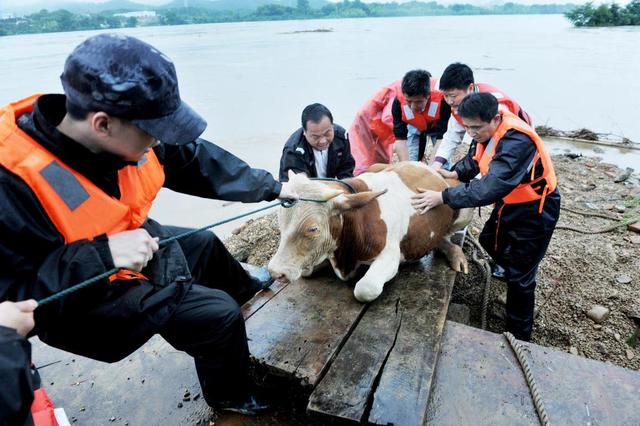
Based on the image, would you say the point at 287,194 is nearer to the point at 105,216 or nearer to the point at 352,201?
the point at 352,201

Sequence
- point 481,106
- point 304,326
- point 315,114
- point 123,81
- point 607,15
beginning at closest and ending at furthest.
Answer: point 123,81 → point 304,326 → point 481,106 → point 315,114 → point 607,15

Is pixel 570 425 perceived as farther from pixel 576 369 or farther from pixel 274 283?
pixel 274 283

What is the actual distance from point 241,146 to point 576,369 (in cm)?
927

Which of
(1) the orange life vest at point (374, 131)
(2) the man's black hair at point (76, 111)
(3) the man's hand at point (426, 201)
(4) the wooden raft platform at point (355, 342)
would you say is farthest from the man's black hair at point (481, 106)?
(1) the orange life vest at point (374, 131)

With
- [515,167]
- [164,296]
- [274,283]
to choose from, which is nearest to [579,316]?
[515,167]

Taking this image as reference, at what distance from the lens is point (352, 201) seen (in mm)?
3242

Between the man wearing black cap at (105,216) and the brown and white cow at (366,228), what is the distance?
807mm

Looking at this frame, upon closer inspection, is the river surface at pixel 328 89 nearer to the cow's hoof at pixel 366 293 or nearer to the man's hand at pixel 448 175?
the man's hand at pixel 448 175

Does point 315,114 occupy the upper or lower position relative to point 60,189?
lower

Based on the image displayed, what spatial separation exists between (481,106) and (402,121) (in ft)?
8.15

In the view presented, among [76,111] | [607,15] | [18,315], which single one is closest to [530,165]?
[76,111]

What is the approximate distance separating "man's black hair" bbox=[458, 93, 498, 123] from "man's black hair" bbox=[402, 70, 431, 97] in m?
1.68

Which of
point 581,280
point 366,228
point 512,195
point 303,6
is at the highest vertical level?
point 303,6

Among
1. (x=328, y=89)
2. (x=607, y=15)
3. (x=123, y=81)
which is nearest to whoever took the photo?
(x=123, y=81)
